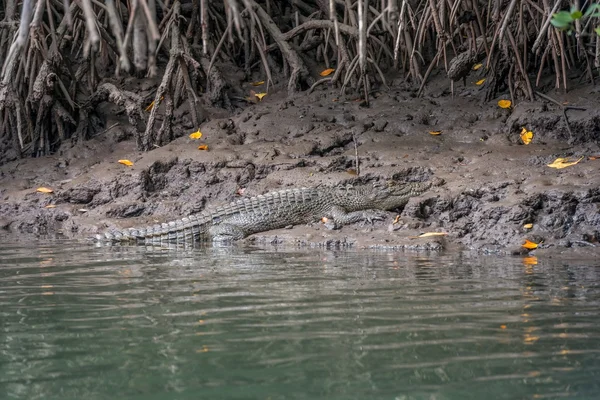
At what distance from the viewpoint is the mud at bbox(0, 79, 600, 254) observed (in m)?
6.61

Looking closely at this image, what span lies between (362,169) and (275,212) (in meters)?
1.19

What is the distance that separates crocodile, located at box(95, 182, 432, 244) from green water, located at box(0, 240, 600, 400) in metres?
2.16

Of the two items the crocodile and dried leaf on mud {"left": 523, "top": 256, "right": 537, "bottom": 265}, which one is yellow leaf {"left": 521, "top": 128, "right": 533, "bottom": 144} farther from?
dried leaf on mud {"left": 523, "top": 256, "right": 537, "bottom": 265}

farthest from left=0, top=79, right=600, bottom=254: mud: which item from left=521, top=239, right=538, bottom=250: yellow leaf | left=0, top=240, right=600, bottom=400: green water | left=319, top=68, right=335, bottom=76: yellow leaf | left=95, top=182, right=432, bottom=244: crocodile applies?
left=0, top=240, right=600, bottom=400: green water

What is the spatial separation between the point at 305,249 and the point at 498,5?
3732 mm

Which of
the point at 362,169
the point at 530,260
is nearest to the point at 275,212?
the point at 362,169

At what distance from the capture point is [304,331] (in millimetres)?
3379

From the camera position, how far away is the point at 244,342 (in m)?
3.18

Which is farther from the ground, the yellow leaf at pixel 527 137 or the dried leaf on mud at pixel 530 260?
the yellow leaf at pixel 527 137

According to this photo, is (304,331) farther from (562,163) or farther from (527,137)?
(527,137)

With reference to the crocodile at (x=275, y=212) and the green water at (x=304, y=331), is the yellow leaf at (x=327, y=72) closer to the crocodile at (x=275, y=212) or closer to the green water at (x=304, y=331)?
the crocodile at (x=275, y=212)

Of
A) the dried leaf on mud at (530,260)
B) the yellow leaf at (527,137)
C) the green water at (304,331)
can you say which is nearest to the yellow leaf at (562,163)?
the yellow leaf at (527,137)

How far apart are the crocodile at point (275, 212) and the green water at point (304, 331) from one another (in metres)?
2.16

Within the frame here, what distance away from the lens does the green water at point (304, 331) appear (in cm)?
263
